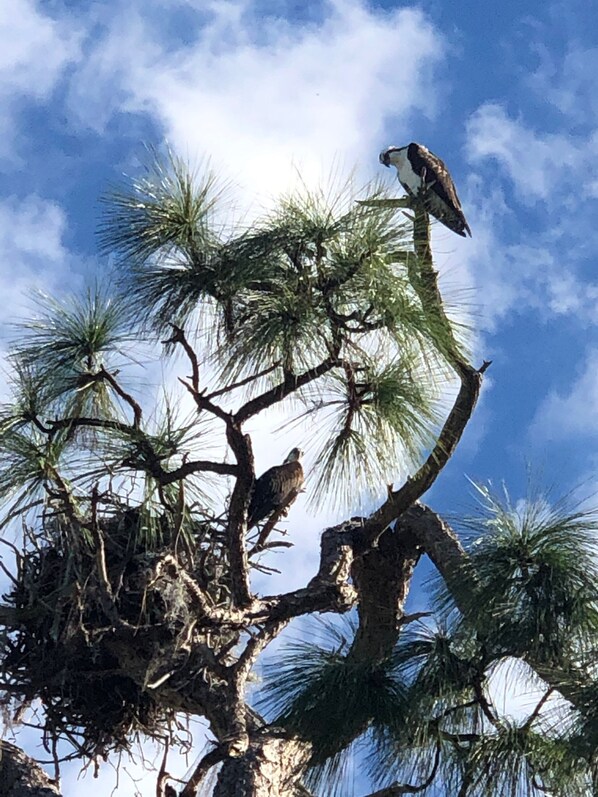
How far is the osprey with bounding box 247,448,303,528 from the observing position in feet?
12.2

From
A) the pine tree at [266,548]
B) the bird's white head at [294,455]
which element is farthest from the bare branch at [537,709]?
the bird's white head at [294,455]

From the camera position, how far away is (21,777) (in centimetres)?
277

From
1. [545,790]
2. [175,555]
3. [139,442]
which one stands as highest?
[139,442]

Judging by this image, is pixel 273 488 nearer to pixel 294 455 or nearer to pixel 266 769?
pixel 294 455

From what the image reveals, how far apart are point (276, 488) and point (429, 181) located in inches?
43.2

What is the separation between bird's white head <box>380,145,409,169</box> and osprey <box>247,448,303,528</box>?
99cm

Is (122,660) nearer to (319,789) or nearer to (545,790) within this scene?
(319,789)

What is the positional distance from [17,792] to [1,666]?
0.27 m

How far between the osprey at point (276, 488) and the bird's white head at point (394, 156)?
992 mm

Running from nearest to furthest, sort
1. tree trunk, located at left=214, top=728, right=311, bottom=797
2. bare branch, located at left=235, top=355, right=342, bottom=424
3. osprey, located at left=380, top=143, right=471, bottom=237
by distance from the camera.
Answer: tree trunk, located at left=214, top=728, right=311, bottom=797, bare branch, located at left=235, top=355, right=342, bottom=424, osprey, located at left=380, top=143, right=471, bottom=237

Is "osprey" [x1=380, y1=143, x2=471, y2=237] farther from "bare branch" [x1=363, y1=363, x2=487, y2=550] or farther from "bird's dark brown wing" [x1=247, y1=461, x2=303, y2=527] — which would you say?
"bird's dark brown wing" [x1=247, y1=461, x2=303, y2=527]

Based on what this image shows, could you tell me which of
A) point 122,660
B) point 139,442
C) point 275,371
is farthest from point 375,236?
point 122,660

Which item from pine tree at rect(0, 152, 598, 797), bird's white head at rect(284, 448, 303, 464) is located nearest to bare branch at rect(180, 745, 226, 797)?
pine tree at rect(0, 152, 598, 797)

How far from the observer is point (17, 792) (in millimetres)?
2738
